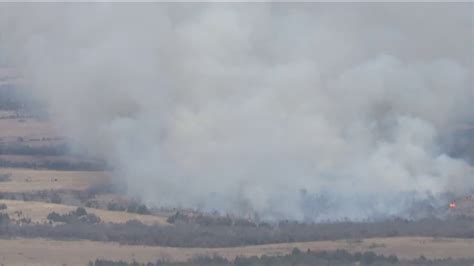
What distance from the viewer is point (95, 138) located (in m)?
73.0

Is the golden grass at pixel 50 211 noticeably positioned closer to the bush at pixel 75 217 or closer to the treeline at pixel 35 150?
the bush at pixel 75 217

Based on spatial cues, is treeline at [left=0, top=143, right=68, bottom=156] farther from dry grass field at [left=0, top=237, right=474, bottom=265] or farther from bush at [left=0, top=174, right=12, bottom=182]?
dry grass field at [left=0, top=237, right=474, bottom=265]

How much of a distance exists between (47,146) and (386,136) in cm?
2458

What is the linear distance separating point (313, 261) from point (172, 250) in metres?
6.05

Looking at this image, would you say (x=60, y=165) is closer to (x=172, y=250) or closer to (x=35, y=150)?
(x=35, y=150)

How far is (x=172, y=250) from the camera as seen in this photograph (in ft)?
187

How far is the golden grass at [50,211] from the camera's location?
63219 mm

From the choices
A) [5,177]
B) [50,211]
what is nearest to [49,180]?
[5,177]

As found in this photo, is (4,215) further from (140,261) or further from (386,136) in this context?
(386,136)

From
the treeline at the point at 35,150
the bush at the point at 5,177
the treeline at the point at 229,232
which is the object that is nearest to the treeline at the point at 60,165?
the treeline at the point at 35,150

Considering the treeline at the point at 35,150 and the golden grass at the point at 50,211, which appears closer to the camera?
the golden grass at the point at 50,211

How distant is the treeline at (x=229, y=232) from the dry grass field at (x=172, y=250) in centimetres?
88

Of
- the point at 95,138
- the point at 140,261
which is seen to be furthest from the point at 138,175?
the point at 140,261

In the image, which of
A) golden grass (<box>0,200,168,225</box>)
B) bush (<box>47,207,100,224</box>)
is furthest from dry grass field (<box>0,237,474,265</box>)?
golden grass (<box>0,200,168,225</box>)
